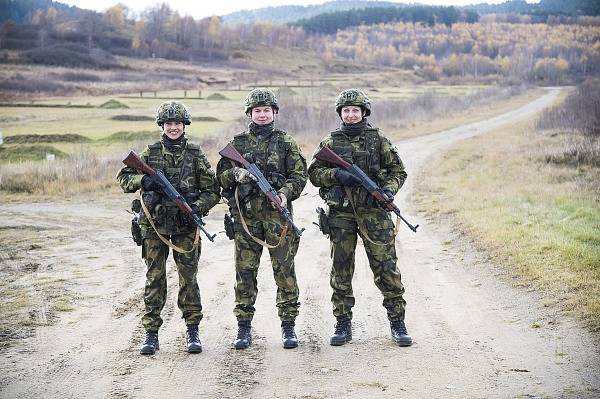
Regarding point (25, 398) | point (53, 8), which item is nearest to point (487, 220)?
point (25, 398)

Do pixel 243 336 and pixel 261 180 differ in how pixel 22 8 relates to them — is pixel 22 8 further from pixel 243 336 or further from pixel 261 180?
pixel 243 336

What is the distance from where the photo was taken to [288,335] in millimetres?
6449

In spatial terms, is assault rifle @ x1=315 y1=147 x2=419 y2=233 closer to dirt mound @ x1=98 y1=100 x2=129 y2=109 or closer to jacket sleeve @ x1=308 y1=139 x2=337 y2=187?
jacket sleeve @ x1=308 y1=139 x2=337 y2=187

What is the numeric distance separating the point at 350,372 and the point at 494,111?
43.5 metres

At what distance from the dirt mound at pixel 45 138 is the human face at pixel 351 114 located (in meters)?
24.8

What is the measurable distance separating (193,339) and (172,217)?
45.4 inches

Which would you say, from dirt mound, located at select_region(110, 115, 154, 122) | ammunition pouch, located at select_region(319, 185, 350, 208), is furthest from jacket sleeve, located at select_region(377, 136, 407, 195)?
dirt mound, located at select_region(110, 115, 154, 122)

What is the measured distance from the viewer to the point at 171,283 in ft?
30.3

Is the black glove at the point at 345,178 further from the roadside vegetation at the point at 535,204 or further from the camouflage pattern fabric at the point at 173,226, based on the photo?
the roadside vegetation at the point at 535,204

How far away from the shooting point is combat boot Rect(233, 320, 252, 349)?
6.40 meters

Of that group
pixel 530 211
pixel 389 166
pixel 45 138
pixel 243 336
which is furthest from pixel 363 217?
pixel 45 138

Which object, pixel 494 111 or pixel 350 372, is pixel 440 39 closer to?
pixel 494 111

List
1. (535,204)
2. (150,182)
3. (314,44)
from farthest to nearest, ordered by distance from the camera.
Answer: (314,44) → (535,204) → (150,182)

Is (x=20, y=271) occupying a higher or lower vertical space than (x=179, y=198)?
lower
